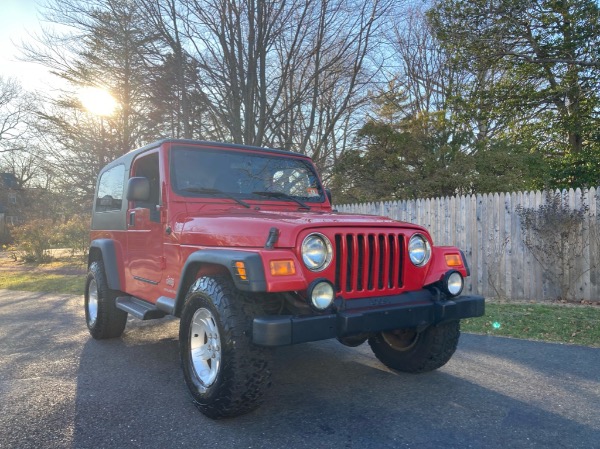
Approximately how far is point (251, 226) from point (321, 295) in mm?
725

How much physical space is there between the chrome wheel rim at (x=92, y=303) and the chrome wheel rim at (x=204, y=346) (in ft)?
8.67

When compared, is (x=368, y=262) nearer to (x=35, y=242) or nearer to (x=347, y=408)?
(x=347, y=408)

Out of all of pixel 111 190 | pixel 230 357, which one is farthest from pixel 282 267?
pixel 111 190

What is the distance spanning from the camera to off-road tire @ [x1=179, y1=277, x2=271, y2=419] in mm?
3010

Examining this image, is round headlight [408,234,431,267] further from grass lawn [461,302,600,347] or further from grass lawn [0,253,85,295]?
grass lawn [0,253,85,295]

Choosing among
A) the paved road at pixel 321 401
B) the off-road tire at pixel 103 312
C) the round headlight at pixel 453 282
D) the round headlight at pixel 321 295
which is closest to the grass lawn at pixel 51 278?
the off-road tire at pixel 103 312

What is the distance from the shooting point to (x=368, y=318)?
3.13 m

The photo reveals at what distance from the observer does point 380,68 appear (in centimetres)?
1249

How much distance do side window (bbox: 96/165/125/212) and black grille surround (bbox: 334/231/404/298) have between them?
10.1 ft

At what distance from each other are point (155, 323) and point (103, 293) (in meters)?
1.25

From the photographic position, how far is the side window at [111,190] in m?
5.49

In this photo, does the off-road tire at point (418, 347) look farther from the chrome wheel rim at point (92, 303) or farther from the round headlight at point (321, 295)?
the chrome wheel rim at point (92, 303)

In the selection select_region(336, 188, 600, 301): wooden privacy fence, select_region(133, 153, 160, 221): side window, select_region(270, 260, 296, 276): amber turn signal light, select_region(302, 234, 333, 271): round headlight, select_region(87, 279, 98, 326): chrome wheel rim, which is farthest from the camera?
select_region(336, 188, 600, 301): wooden privacy fence

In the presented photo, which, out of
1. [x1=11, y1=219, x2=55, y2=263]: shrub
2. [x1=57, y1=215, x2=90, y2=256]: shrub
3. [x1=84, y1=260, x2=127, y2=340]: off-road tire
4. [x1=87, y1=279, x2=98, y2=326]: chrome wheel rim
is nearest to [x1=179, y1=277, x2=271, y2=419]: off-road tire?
[x1=84, y1=260, x2=127, y2=340]: off-road tire
